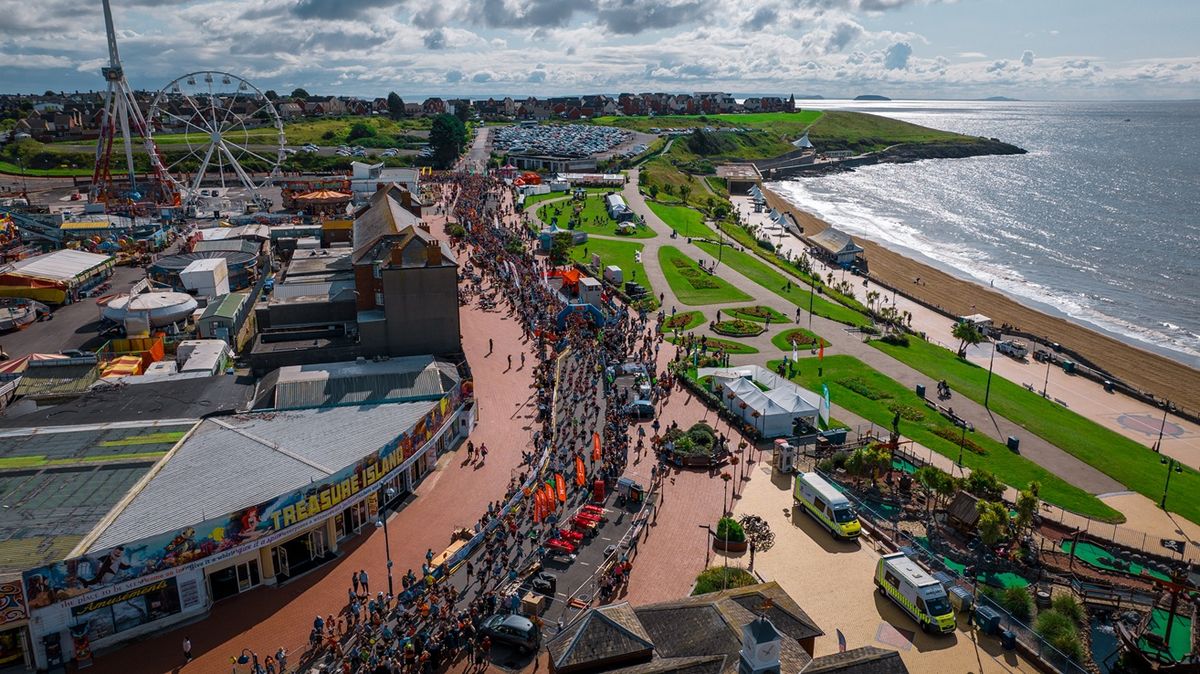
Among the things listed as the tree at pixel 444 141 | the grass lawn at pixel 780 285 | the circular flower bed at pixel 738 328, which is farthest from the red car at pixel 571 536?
the tree at pixel 444 141

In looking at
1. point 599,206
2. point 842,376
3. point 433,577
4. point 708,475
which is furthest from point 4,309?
point 599,206

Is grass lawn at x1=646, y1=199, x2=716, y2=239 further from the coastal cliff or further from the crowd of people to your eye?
the coastal cliff

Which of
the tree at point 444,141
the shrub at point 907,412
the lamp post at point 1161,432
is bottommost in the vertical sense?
the lamp post at point 1161,432

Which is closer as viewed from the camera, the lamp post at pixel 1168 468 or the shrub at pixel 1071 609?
the shrub at pixel 1071 609

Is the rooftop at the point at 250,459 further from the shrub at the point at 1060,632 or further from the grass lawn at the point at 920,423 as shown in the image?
the grass lawn at the point at 920,423

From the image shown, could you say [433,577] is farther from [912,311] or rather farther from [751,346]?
[912,311]

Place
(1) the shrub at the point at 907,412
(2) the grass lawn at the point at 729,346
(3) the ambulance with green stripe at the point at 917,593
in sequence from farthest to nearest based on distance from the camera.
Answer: (2) the grass lawn at the point at 729,346, (1) the shrub at the point at 907,412, (3) the ambulance with green stripe at the point at 917,593

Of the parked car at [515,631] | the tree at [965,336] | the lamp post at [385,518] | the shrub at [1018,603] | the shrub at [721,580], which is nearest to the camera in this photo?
the parked car at [515,631]
